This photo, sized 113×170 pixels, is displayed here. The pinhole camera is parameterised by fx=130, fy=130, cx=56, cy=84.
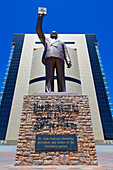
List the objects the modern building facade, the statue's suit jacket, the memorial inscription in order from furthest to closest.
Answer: the modern building facade < the statue's suit jacket < the memorial inscription

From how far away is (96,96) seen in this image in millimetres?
33562

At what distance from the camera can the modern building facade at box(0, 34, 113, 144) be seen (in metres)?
29.8

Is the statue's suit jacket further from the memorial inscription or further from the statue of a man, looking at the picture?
the memorial inscription

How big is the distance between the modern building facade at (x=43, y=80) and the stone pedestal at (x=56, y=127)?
25.6m

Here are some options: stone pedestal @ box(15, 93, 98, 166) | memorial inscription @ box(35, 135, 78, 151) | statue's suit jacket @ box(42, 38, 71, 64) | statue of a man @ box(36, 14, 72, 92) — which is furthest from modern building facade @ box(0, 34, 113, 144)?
memorial inscription @ box(35, 135, 78, 151)

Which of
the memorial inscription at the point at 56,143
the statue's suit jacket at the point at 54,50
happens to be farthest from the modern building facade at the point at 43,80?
the memorial inscription at the point at 56,143

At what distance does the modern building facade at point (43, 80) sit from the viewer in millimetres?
29758

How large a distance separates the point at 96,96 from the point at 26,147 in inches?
1223

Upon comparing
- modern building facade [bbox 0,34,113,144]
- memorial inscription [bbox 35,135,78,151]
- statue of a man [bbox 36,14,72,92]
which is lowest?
memorial inscription [bbox 35,135,78,151]

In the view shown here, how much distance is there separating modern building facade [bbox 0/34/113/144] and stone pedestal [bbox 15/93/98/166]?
25576mm

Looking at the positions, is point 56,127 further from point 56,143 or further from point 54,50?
point 54,50

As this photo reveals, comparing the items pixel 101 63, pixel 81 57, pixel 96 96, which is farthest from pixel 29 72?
pixel 101 63

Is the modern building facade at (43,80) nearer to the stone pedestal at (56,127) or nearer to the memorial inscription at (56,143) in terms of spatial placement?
the stone pedestal at (56,127)

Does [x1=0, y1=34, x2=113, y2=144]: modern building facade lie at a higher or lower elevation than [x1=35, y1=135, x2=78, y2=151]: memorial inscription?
higher
